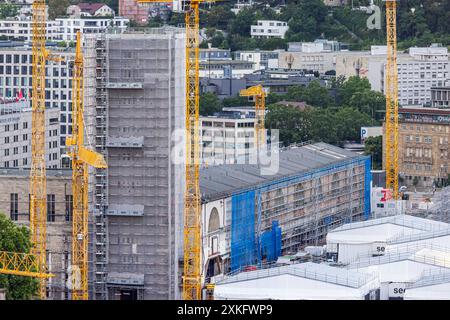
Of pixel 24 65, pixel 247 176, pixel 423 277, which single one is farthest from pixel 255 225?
pixel 24 65

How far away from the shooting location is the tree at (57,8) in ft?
269

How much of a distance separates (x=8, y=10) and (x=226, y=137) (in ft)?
144

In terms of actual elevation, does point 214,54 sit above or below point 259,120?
above

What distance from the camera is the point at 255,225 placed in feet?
95.1

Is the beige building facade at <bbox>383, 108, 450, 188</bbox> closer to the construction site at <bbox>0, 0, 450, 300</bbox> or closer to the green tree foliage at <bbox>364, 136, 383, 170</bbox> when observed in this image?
the green tree foliage at <bbox>364, 136, 383, 170</bbox>

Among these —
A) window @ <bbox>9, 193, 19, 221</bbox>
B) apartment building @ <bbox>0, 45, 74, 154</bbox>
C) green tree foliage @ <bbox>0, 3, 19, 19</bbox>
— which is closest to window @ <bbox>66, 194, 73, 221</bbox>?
window @ <bbox>9, 193, 19, 221</bbox>

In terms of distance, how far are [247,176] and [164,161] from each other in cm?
550

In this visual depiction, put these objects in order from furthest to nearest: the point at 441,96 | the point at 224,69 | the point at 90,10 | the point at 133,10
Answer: the point at 133,10 → the point at 90,10 → the point at 224,69 → the point at 441,96

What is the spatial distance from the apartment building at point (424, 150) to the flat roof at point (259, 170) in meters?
8.67

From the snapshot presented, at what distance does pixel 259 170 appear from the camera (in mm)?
31406

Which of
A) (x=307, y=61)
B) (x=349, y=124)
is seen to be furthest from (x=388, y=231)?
(x=307, y=61)

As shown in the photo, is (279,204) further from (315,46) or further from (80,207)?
(315,46)

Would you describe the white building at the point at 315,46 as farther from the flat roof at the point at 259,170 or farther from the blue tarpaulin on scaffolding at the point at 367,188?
the blue tarpaulin on scaffolding at the point at 367,188

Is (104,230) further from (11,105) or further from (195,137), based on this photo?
(11,105)
